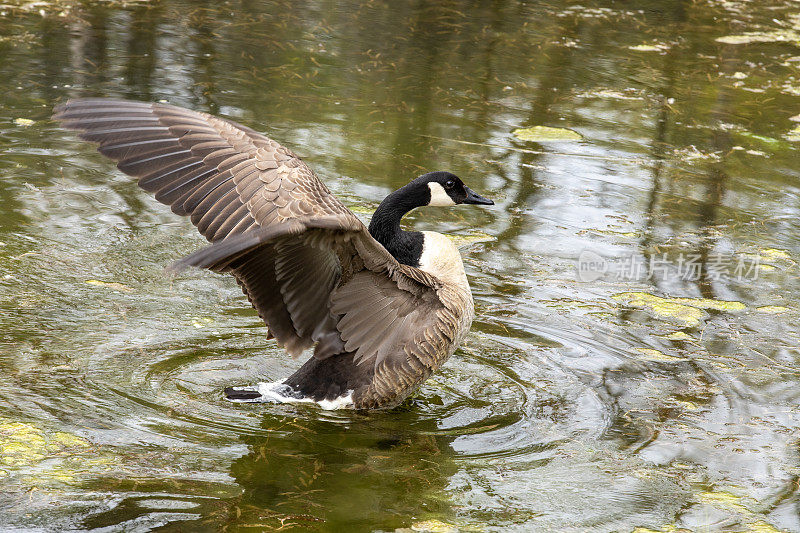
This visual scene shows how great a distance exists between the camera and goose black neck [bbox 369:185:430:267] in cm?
530

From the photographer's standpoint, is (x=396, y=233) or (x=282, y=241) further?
(x=396, y=233)

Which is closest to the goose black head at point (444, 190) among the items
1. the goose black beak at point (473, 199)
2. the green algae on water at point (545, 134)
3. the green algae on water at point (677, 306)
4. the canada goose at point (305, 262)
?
the goose black beak at point (473, 199)

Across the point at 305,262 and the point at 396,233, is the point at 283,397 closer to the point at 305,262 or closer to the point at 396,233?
the point at 305,262

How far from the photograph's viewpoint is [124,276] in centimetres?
610

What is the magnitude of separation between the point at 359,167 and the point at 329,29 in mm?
4464

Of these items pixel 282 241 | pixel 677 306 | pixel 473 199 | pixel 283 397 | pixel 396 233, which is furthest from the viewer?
pixel 677 306

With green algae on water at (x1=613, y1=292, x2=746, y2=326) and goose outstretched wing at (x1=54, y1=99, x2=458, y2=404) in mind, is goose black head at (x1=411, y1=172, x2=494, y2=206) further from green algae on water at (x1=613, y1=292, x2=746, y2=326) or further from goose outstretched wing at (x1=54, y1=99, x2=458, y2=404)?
green algae on water at (x1=613, y1=292, x2=746, y2=326)

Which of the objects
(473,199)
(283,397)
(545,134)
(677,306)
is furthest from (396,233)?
(545,134)

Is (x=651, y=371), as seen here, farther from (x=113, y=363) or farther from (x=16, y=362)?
(x=16, y=362)

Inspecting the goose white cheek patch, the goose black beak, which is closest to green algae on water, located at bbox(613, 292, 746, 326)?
the goose black beak

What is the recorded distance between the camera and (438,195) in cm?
551

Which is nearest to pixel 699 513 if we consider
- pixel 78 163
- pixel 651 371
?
pixel 651 371

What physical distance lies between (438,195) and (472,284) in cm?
110

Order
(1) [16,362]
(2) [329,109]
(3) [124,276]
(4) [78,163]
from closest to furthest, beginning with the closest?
1. (1) [16,362]
2. (3) [124,276]
3. (4) [78,163]
4. (2) [329,109]
